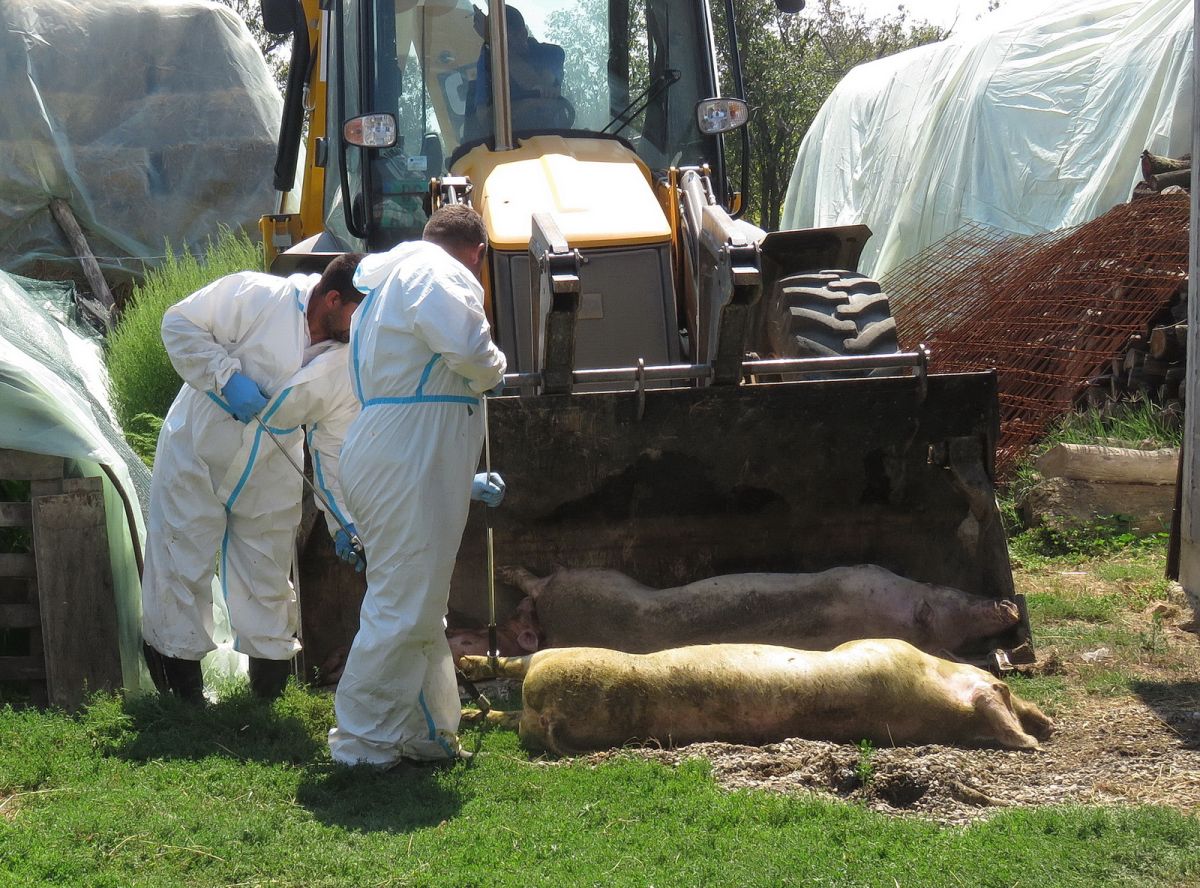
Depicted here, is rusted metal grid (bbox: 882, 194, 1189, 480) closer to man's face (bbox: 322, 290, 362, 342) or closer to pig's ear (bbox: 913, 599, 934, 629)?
pig's ear (bbox: 913, 599, 934, 629)

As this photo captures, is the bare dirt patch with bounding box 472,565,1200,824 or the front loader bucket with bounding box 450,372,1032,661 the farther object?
the front loader bucket with bounding box 450,372,1032,661

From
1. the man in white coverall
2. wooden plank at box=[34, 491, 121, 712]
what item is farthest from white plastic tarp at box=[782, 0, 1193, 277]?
wooden plank at box=[34, 491, 121, 712]

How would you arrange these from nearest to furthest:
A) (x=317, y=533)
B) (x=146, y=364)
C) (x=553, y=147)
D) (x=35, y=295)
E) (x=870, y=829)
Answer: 1. (x=870, y=829)
2. (x=317, y=533)
3. (x=553, y=147)
4. (x=35, y=295)
5. (x=146, y=364)

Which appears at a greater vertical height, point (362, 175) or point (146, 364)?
point (362, 175)

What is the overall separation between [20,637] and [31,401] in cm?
97

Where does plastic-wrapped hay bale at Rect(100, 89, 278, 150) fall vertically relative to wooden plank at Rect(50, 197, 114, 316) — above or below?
above

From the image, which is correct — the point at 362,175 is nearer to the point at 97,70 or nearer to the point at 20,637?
the point at 20,637

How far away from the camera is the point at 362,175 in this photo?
21.5 ft

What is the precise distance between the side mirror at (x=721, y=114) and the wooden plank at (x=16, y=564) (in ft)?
11.9

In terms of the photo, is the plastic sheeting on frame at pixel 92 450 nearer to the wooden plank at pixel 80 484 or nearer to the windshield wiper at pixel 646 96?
the wooden plank at pixel 80 484

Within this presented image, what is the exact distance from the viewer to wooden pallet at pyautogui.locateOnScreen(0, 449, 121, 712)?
5008 millimetres

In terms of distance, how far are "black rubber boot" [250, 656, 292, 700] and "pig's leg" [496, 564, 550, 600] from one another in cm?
95

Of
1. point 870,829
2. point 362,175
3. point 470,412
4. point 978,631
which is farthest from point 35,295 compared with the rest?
point 870,829

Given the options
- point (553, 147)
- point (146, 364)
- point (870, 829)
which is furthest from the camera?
point (146, 364)
